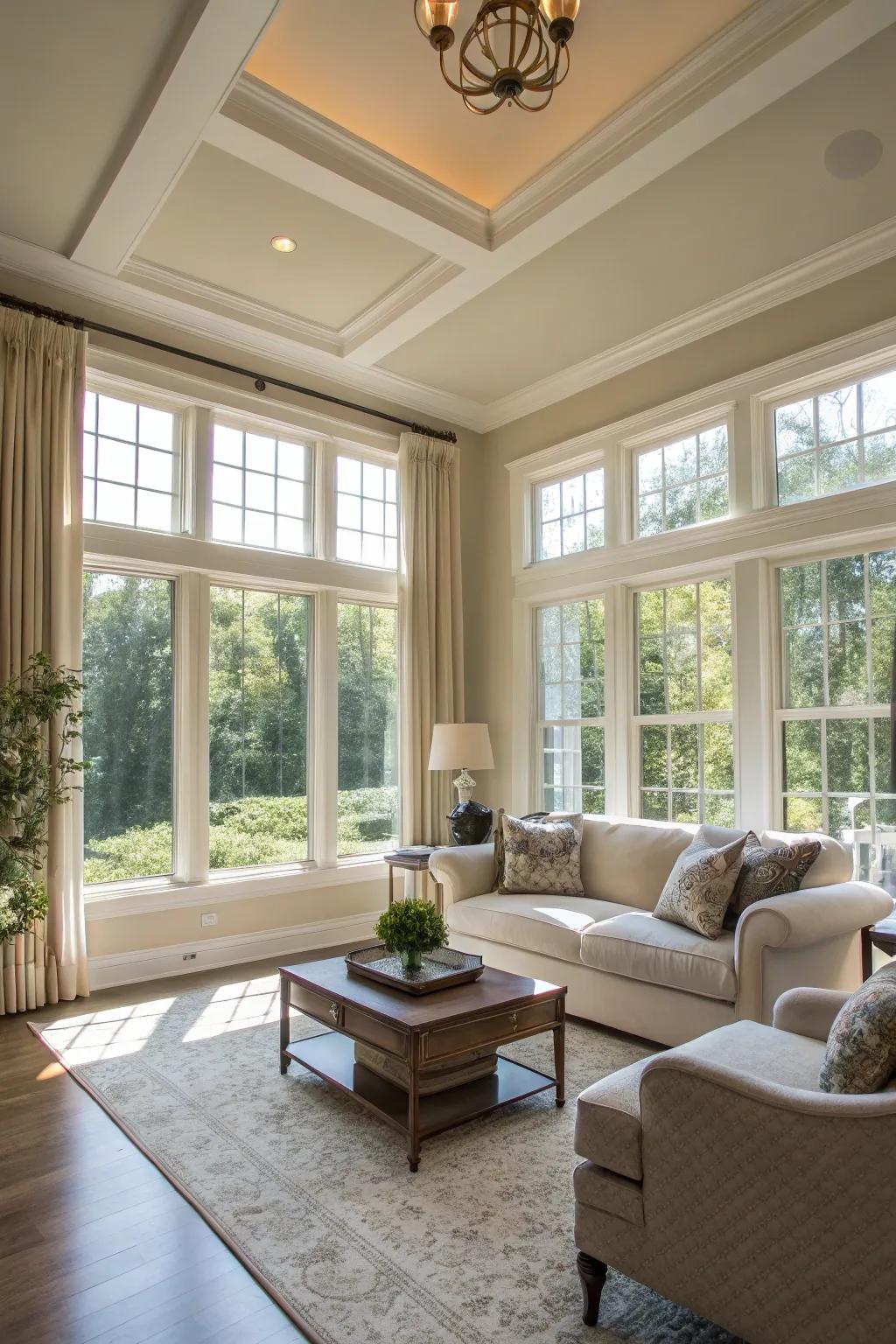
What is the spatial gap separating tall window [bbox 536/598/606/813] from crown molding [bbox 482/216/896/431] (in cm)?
148

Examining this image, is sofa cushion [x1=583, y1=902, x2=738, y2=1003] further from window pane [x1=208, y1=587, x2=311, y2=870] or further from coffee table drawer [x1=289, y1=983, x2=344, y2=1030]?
window pane [x1=208, y1=587, x2=311, y2=870]

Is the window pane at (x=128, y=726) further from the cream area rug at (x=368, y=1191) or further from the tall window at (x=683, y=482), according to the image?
the tall window at (x=683, y=482)

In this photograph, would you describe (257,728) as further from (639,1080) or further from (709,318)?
(639,1080)

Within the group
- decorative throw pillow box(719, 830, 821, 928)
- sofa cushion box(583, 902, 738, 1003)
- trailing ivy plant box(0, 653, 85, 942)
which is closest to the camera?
sofa cushion box(583, 902, 738, 1003)

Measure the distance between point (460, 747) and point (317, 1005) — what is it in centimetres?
228

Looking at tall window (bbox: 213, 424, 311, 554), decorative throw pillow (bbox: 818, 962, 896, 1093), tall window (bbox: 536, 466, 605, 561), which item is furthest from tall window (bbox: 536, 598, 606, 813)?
decorative throw pillow (bbox: 818, 962, 896, 1093)

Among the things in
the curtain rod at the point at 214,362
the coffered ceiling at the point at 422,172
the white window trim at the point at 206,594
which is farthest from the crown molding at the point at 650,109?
the white window trim at the point at 206,594

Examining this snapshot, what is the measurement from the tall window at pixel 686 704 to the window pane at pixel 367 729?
1.74 m

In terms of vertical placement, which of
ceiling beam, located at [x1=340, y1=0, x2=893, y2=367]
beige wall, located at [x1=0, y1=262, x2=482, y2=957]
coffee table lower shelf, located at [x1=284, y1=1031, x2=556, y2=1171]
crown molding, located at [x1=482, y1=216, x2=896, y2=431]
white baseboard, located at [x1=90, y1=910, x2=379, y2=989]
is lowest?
white baseboard, located at [x1=90, y1=910, x2=379, y2=989]

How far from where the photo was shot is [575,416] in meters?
5.80

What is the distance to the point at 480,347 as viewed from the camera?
540 cm

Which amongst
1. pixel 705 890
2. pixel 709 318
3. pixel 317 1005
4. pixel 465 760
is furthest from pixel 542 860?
pixel 709 318

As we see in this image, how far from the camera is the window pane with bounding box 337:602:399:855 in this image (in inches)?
225

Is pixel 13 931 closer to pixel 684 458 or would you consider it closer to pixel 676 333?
pixel 684 458
